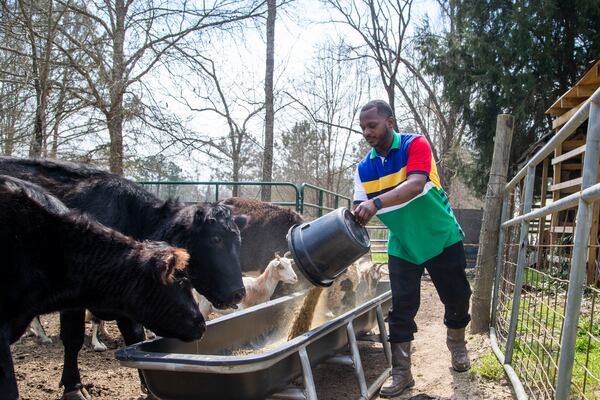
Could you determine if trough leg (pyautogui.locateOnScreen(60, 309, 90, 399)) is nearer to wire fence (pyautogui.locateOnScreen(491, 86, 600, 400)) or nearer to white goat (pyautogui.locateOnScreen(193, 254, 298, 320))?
white goat (pyautogui.locateOnScreen(193, 254, 298, 320))

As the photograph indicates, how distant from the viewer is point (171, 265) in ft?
11.2

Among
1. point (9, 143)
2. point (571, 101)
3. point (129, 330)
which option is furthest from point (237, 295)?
point (571, 101)

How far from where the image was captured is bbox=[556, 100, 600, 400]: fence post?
2.33m

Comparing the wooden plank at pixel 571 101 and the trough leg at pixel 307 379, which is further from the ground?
the wooden plank at pixel 571 101

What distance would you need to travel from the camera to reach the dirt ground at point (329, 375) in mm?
4145

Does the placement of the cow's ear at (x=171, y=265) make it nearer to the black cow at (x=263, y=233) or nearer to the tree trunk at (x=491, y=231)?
the tree trunk at (x=491, y=231)

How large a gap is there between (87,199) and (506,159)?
421cm

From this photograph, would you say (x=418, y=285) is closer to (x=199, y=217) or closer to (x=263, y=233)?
(x=199, y=217)

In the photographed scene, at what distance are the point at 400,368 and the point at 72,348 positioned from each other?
8.55ft

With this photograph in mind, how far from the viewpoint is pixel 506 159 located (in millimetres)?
5676

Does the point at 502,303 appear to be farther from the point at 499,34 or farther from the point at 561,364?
the point at 499,34

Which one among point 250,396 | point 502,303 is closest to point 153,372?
point 250,396

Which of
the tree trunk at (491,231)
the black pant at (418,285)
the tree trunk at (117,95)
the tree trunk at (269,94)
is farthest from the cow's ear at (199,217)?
the tree trunk at (269,94)

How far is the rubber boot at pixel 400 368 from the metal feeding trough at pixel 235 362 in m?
0.14
